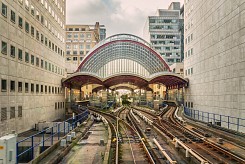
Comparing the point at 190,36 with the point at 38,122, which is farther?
the point at 190,36

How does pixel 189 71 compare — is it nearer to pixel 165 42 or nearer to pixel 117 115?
pixel 117 115

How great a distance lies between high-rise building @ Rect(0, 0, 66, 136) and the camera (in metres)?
25.4

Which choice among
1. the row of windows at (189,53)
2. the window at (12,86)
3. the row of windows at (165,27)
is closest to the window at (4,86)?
the window at (12,86)

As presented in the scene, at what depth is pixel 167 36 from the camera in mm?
125562

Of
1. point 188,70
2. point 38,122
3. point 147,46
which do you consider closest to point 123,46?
point 147,46

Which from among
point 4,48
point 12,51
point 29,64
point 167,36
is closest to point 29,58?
point 29,64

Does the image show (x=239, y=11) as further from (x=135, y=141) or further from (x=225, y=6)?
(x=135, y=141)

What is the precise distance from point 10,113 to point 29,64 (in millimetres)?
8201

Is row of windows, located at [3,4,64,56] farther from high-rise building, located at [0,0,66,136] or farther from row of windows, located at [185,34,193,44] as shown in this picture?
row of windows, located at [185,34,193,44]

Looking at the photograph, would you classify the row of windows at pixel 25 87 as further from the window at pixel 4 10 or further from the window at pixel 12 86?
the window at pixel 4 10

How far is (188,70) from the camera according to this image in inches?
2005

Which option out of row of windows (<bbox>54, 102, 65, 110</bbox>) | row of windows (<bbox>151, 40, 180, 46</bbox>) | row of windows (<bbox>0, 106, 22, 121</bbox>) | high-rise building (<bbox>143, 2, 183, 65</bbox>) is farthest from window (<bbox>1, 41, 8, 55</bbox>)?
row of windows (<bbox>151, 40, 180, 46</bbox>)

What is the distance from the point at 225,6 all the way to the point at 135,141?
2243 centimetres

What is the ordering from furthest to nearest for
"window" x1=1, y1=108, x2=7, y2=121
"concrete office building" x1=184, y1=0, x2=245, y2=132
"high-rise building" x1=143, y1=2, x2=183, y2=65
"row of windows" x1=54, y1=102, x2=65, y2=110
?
"high-rise building" x1=143, y1=2, x2=183, y2=65 → "row of windows" x1=54, y1=102, x2=65, y2=110 → "concrete office building" x1=184, y1=0, x2=245, y2=132 → "window" x1=1, y1=108, x2=7, y2=121
